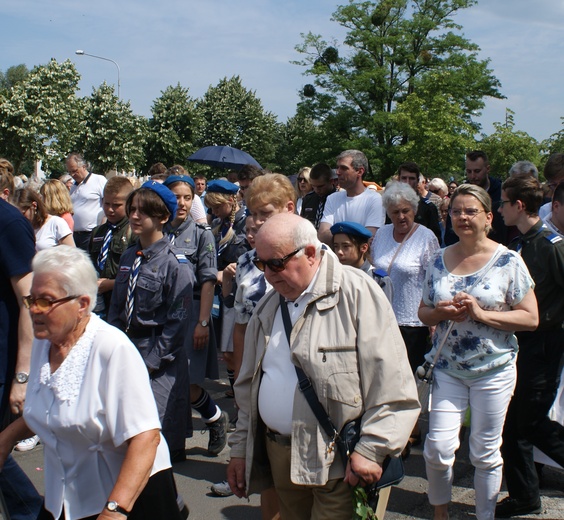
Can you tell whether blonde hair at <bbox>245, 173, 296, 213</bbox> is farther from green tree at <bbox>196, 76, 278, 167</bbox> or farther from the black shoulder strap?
green tree at <bbox>196, 76, 278, 167</bbox>

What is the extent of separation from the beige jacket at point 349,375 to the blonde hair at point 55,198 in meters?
5.41

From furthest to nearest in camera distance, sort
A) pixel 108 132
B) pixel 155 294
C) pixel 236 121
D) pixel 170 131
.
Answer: pixel 236 121
pixel 170 131
pixel 108 132
pixel 155 294

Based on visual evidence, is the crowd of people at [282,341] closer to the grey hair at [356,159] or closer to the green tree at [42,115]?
the grey hair at [356,159]

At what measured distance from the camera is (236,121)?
48.0 metres

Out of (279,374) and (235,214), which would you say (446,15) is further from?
(279,374)

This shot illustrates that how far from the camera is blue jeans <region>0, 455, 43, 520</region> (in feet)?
11.8

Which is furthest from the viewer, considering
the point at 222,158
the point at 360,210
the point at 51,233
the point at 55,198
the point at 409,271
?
the point at 222,158

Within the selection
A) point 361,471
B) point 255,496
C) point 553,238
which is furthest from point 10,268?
point 553,238

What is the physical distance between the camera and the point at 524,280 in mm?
3912

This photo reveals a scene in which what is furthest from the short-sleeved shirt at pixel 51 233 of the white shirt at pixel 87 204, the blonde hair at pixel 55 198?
the white shirt at pixel 87 204

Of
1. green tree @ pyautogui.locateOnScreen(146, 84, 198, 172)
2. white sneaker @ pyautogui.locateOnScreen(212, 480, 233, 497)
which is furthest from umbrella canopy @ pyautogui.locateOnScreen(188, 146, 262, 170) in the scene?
green tree @ pyautogui.locateOnScreen(146, 84, 198, 172)

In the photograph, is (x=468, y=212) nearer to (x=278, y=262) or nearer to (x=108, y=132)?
(x=278, y=262)

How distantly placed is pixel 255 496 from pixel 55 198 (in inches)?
172

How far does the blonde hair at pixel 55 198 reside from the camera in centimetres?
748
